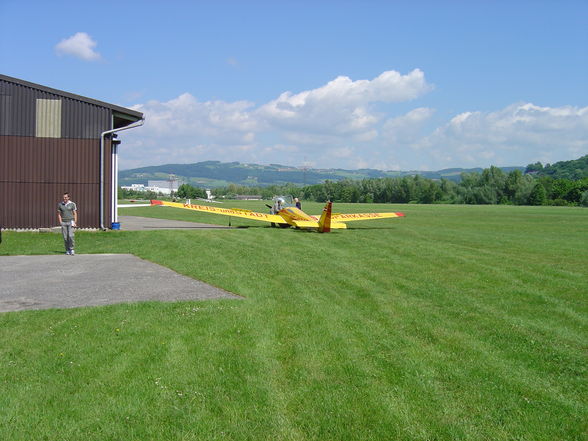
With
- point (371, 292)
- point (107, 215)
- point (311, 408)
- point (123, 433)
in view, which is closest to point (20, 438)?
point (123, 433)

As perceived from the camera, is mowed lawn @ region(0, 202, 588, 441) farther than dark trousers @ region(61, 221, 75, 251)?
No

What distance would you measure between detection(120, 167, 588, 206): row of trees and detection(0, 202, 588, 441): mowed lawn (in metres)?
99.2

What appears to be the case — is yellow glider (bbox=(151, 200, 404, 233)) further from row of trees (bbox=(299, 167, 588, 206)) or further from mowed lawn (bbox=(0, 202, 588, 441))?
row of trees (bbox=(299, 167, 588, 206))

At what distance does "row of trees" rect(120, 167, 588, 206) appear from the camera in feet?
378

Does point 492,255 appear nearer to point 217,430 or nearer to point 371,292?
point 371,292

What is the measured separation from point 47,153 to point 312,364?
20.3m

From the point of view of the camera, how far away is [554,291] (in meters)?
11.3

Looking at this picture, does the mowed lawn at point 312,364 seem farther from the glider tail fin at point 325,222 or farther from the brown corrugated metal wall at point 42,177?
the brown corrugated metal wall at point 42,177

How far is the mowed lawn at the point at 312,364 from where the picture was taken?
4.91 meters

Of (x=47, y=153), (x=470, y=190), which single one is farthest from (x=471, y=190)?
(x=47, y=153)

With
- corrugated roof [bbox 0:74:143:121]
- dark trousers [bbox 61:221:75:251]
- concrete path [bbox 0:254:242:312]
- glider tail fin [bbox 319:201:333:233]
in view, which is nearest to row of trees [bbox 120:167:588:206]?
glider tail fin [bbox 319:201:333:233]

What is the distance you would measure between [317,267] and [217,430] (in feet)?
31.5

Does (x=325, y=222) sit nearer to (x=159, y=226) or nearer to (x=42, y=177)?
(x=159, y=226)

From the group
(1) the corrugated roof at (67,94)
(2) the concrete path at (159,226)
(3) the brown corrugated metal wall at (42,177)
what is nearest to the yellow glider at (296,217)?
(2) the concrete path at (159,226)
